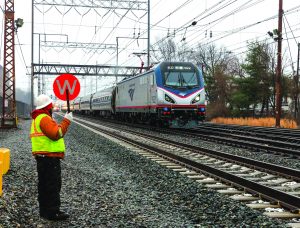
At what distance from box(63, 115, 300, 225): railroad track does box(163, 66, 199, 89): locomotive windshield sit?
24.4ft

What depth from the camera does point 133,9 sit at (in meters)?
31.2

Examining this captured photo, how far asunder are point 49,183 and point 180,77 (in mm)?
15945

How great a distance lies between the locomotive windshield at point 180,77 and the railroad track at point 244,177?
743 centimetres

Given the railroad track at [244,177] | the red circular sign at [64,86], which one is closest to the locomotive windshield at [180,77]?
the railroad track at [244,177]

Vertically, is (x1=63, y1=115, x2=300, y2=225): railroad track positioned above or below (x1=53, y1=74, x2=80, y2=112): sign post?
below

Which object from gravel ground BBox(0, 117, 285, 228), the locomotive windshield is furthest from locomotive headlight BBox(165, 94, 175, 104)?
gravel ground BBox(0, 117, 285, 228)

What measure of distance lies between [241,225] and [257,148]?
9.22m

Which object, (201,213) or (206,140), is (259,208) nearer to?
(201,213)

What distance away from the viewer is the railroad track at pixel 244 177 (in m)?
6.09

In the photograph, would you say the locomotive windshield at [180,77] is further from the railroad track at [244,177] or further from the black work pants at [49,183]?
the black work pants at [49,183]

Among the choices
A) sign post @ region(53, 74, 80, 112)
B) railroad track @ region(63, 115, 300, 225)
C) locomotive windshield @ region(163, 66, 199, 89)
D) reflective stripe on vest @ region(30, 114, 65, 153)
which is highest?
locomotive windshield @ region(163, 66, 199, 89)

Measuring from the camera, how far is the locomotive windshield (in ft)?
67.4

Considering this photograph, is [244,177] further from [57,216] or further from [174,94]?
[174,94]

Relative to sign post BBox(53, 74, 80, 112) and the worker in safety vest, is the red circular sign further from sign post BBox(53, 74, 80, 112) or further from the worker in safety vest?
the worker in safety vest
